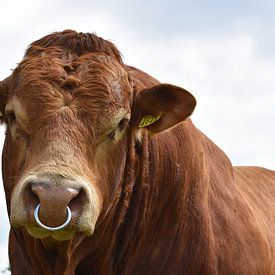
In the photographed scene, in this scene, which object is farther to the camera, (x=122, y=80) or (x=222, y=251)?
(x=222, y=251)

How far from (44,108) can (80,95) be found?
0.34 metres

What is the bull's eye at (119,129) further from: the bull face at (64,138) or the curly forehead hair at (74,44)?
the curly forehead hair at (74,44)

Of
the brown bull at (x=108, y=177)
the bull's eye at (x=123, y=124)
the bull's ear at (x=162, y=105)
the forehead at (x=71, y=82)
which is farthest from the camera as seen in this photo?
the bull's ear at (x=162, y=105)

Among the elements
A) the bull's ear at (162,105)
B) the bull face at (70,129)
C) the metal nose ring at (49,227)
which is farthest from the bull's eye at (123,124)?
the metal nose ring at (49,227)

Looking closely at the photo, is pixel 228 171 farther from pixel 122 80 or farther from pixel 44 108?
pixel 44 108

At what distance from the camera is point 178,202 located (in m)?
11.2

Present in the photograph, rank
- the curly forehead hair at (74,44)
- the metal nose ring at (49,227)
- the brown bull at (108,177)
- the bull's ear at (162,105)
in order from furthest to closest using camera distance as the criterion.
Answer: the bull's ear at (162,105), the curly forehead hair at (74,44), the brown bull at (108,177), the metal nose ring at (49,227)

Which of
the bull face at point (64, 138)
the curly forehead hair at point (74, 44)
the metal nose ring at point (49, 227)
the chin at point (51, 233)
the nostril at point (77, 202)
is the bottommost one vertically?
the chin at point (51, 233)

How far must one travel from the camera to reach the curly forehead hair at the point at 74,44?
10.5m

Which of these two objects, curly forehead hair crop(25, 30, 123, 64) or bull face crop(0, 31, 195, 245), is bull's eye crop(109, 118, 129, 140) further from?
curly forehead hair crop(25, 30, 123, 64)

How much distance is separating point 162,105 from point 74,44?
3.27 feet

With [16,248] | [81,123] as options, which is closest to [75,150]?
[81,123]

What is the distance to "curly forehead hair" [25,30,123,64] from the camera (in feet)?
34.4

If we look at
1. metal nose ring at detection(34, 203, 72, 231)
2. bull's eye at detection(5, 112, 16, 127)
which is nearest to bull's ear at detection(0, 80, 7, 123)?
bull's eye at detection(5, 112, 16, 127)
